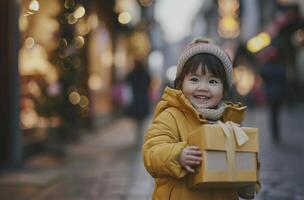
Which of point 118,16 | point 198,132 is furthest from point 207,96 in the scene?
point 118,16

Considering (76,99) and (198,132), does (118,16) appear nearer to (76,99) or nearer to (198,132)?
(76,99)

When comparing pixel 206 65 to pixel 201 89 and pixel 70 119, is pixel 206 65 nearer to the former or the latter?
pixel 201 89

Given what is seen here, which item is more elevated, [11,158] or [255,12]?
[255,12]

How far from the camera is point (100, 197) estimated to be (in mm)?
6289

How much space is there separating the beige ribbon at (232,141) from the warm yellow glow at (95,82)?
43.0ft

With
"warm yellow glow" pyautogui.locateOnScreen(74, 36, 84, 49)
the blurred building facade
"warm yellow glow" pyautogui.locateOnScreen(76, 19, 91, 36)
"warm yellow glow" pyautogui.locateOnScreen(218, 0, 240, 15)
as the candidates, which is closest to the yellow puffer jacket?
the blurred building facade

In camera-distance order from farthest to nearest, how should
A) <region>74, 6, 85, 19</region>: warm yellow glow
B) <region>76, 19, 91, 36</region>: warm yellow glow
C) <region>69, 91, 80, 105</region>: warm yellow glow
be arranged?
<region>76, 19, 91, 36</region>: warm yellow glow, <region>69, 91, 80, 105</region>: warm yellow glow, <region>74, 6, 85, 19</region>: warm yellow glow

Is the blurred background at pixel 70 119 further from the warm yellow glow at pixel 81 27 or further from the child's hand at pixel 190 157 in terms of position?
the child's hand at pixel 190 157

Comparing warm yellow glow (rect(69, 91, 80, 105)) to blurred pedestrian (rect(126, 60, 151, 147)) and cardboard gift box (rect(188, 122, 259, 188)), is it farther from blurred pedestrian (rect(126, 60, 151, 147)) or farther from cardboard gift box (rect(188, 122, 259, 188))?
cardboard gift box (rect(188, 122, 259, 188))

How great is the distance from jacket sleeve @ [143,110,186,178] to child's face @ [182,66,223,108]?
0.15 m

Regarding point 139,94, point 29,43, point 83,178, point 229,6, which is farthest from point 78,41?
point 229,6

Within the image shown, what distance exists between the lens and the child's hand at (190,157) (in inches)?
105

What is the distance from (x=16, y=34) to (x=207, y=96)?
239 inches

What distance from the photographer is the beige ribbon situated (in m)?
2.69
